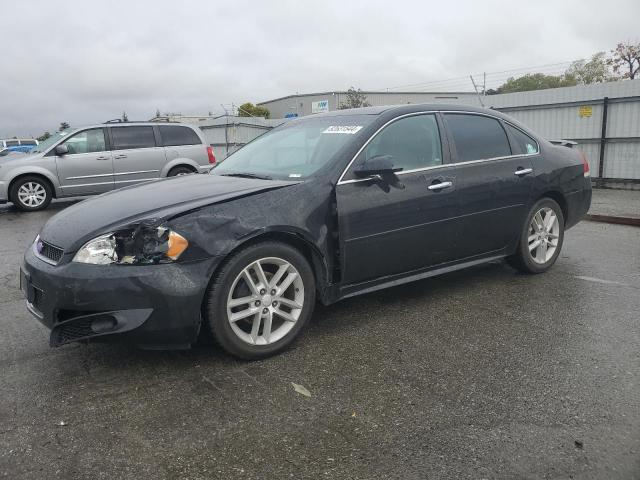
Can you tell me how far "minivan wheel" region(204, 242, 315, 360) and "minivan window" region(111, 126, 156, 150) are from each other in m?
9.34

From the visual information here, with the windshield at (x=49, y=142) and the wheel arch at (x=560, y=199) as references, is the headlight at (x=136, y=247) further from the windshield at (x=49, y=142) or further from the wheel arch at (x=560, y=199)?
the windshield at (x=49, y=142)

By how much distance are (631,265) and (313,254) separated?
152 inches

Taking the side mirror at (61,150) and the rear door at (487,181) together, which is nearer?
the rear door at (487,181)

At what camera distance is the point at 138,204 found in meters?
3.51

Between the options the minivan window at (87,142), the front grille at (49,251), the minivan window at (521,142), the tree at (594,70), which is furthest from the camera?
the tree at (594,70)

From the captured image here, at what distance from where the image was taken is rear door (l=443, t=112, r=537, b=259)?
4547mm

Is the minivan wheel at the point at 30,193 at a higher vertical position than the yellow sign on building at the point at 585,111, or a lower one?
lower

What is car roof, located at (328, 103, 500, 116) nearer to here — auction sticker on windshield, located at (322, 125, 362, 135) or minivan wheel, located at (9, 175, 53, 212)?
auction sticker on windshield, located at (322, 125, 362, 135)

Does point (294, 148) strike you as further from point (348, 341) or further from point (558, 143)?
point (558, 143)

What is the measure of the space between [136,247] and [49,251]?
2.08 feet

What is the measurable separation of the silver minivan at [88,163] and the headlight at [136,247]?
8.43 metres

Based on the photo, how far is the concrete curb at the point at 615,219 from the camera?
843cm

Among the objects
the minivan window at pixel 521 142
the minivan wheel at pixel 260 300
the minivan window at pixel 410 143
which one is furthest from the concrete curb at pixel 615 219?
the minivan wheel at pixel 260 300

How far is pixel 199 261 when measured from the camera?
3158 mm
